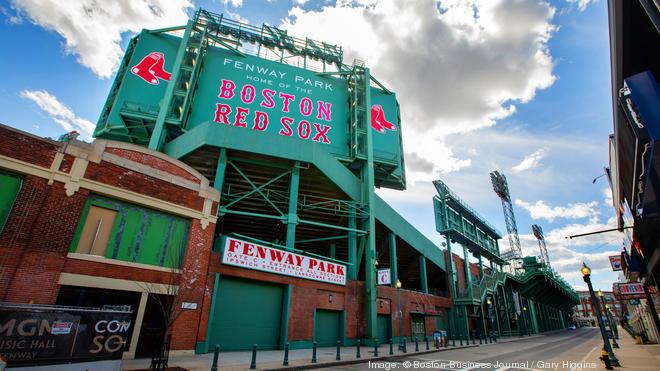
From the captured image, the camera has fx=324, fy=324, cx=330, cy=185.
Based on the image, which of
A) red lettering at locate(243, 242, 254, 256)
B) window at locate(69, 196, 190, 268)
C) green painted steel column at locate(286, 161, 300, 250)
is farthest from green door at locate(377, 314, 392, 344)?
window at locate(69, 196, 190, 268)

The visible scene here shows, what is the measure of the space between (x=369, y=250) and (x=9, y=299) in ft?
68.4

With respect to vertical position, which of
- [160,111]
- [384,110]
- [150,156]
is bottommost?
[150,156]

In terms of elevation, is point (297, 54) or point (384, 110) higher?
point (297, 54)

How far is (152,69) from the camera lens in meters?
28.5

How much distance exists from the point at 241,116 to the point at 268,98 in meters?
3.31

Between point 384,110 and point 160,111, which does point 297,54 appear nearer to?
point 384,110

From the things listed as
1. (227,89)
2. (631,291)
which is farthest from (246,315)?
(631,291)

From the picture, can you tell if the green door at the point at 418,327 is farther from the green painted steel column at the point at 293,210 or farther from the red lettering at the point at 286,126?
the red lettering at the point at 286,126

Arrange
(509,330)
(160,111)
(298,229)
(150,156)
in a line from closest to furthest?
(150,156) → (160,111) → (298,229) → (509,330)

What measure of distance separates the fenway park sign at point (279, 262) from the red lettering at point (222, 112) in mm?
12919

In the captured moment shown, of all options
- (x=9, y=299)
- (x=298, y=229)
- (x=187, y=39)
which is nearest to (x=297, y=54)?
(x=187, y=39)

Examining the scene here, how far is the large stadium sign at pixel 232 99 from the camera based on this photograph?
26859 mm

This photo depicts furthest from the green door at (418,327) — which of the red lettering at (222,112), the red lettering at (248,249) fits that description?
the red lettering at (222,112)

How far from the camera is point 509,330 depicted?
159 ft
